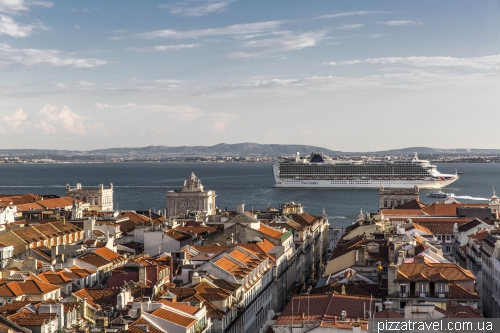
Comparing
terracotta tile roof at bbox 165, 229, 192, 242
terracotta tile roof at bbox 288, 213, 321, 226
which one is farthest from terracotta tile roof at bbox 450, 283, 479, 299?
terracotta tile roof at bbox 288, 213, 321, 226

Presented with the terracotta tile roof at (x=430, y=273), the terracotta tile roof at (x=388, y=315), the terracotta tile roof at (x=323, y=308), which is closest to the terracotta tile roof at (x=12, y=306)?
the terracotta tile roof at (x=323, y=308)

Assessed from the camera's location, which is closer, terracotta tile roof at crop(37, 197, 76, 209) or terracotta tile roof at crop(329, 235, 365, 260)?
terracotta tile roof at crop(329, 235, 365, 260)

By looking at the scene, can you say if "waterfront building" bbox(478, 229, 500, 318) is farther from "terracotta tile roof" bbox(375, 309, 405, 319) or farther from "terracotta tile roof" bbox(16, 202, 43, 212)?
Answer: "terracotta tile roof" bbox(16, 202, 43, 212)

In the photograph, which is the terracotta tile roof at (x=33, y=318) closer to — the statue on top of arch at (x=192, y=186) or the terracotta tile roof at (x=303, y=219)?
the terracotta tile roof at (x=303, y=219)

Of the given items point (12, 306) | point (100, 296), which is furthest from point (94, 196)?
point (12, 306)

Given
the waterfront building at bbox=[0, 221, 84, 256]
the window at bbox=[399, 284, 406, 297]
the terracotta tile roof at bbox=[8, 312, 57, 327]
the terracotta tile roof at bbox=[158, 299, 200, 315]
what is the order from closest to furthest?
the terracotta tile roof at bbox=[8, 312, 57, 327] < the terracotta tile roof at bbox=[158, 299, 200, 315] < the window at bbox=[399, 284, 406, 297] < the waterfront building at bbox=[0, 221, 84, 256]

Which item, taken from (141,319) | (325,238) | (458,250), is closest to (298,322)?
(141,319)
